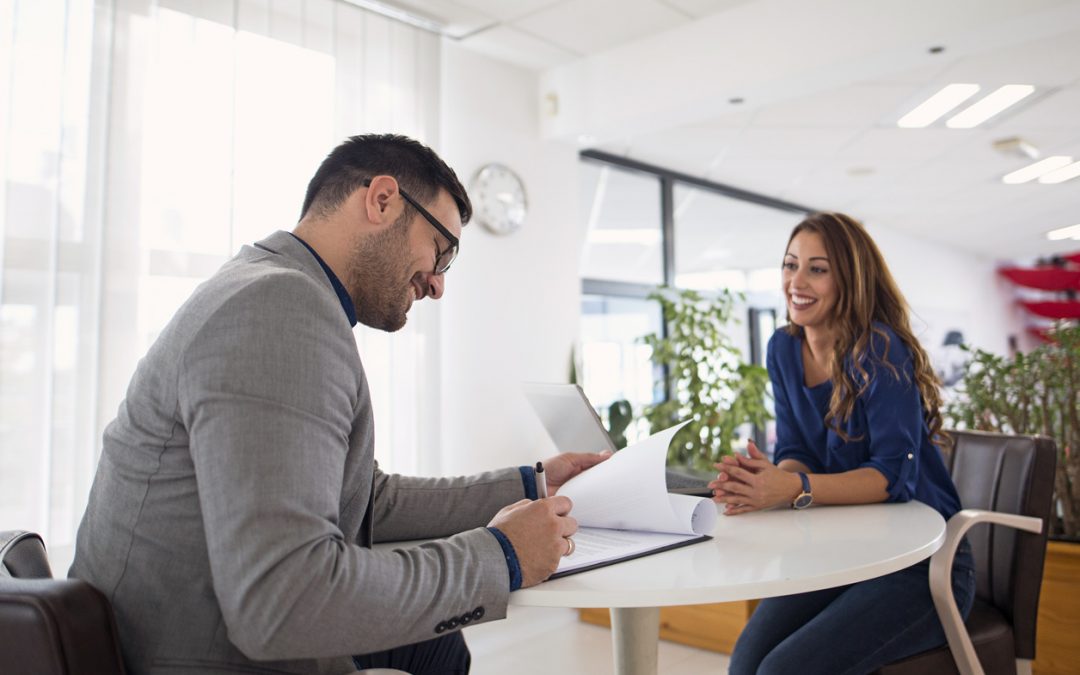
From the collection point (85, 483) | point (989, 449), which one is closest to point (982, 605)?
point (989, 449)

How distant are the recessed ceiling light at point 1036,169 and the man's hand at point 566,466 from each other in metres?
6.07

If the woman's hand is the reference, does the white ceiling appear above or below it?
above

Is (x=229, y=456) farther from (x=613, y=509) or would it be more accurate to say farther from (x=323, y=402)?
(x=613, y=509)

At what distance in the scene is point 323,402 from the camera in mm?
920

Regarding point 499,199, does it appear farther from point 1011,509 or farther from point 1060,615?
point 1060,615

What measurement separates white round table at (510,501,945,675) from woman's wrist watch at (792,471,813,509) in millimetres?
20

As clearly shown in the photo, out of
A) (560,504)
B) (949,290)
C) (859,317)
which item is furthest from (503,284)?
(949,290)

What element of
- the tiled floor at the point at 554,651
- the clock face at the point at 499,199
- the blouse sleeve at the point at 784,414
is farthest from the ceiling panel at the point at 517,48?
the tiled floor at the point at 554,651

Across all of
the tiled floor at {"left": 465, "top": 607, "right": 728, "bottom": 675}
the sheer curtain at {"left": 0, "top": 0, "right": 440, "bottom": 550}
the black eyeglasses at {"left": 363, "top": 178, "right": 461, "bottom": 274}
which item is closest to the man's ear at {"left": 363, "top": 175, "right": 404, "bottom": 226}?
the black eyeglasses at {"left": 363, "top": 178, "right": 461, "bottom": 274}

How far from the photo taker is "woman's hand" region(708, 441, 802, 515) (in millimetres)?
1545

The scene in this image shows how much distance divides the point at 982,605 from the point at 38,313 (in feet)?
9.64

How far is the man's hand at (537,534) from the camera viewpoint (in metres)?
1.02

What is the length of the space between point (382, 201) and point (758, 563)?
0.81 metres

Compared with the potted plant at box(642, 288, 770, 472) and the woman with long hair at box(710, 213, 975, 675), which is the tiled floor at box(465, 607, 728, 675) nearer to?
the potted plant at box(642, 288, 770, 472)
